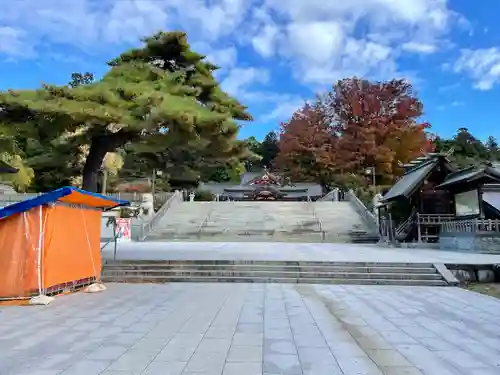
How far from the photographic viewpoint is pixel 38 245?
7059 millimetres

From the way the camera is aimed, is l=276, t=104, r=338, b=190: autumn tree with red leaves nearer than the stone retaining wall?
No

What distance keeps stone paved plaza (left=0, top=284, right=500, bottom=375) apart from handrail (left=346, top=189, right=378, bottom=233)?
655 inches

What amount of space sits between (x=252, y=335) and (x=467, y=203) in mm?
17075

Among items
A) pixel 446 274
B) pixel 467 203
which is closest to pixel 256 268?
pixel 446 274

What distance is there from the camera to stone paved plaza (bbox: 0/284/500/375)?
3.76 meters

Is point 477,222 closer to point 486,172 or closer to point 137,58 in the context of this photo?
point 486,172

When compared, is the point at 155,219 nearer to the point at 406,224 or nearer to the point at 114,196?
the point at 114,196

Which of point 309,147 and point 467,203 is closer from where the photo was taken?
point 467,203

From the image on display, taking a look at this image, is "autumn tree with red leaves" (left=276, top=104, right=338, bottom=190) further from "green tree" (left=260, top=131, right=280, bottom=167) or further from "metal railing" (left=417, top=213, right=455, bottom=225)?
"green tree" (left=260, top=131, right=280, bottom=167)

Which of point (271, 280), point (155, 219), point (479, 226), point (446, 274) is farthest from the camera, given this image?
point (155, 219)

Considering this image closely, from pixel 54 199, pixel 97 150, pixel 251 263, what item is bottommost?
pixel 251 263

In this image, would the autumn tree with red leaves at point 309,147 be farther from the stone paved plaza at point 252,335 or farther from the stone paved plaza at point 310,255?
the stone paved plaza at point 252,335

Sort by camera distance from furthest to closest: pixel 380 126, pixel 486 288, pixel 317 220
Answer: pixel 380 126 < pixel 317 220 < pixel 486 288

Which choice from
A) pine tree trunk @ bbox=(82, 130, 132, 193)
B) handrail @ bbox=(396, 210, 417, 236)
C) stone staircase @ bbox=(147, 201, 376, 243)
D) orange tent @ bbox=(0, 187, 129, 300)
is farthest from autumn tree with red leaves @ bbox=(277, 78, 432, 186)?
orange tent @ bbox=(0, 187, 129, 300)
